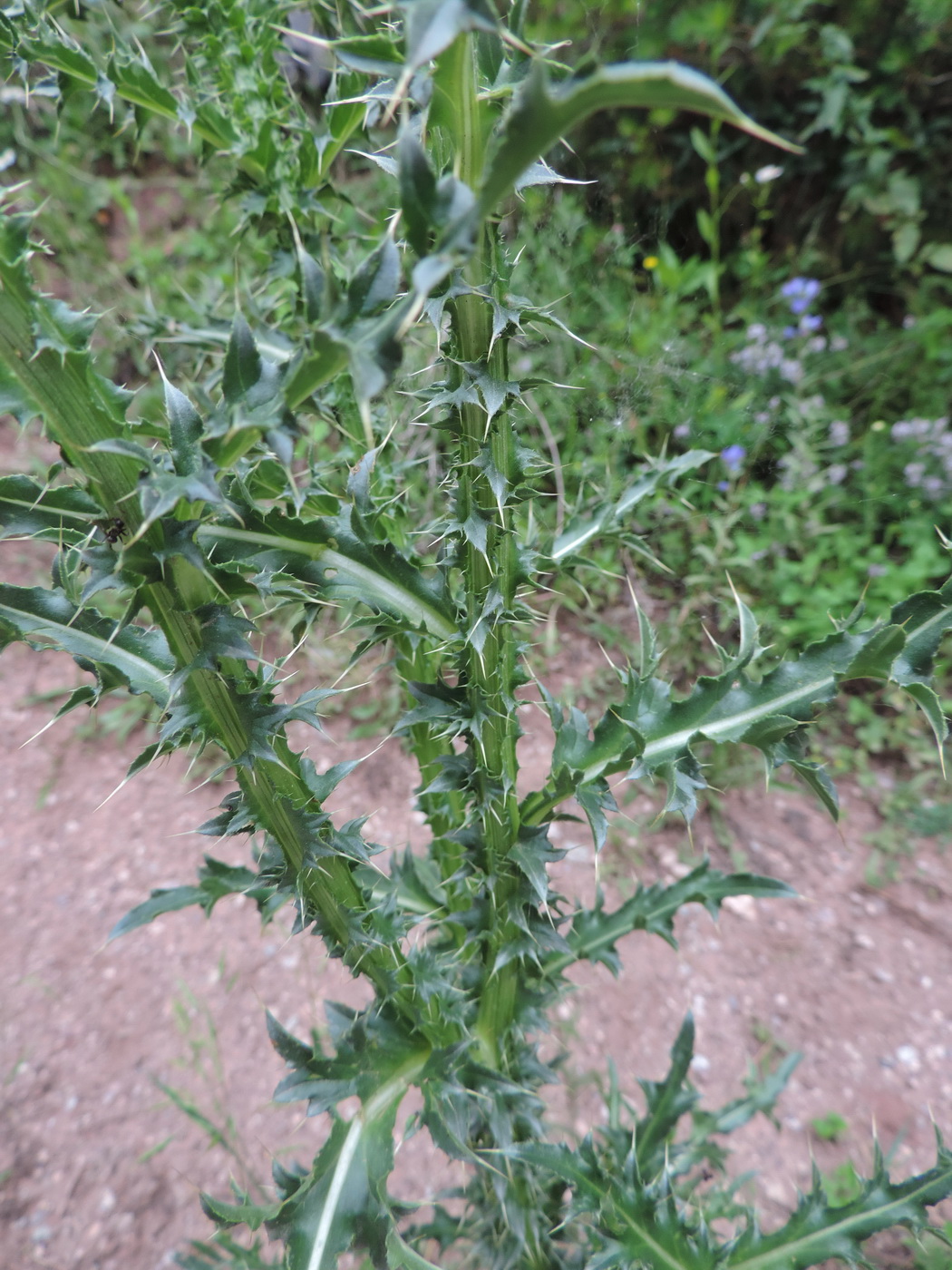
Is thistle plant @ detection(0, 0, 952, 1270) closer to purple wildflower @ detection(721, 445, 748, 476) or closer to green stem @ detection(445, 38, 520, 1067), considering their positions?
green stem @ detection(445, 38, 520, 1067)

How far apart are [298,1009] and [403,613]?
179 centimetres

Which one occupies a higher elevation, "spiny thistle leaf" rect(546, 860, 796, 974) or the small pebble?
"spiny thistle leaf" rect(546, 860, 796, 974)

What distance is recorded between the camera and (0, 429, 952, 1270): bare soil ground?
1881 mm

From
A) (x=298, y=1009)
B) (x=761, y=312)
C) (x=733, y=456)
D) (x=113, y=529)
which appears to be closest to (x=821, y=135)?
(x=761, y=312)

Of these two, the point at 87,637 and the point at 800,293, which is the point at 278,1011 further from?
the point at 800,293

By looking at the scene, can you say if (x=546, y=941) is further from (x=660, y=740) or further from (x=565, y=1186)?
(x=565, y=1186)

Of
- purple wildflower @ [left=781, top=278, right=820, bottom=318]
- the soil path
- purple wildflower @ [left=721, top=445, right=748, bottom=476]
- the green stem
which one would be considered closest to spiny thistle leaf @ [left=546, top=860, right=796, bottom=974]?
the green stem

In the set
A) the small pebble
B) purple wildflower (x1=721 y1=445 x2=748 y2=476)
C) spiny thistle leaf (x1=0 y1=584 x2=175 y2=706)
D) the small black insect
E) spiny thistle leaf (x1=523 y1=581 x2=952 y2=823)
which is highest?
the small black insect

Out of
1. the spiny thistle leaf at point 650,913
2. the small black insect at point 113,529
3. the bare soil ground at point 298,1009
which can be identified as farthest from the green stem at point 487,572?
the bare soil ground at point 298,1009

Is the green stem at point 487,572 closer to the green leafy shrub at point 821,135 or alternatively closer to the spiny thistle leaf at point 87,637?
the spiny thistle leaf at point 87,637

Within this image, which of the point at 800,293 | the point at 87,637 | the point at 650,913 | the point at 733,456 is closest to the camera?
the point at 87,637

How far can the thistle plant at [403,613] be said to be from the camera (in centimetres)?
60

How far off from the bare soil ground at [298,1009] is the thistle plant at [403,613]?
63 cm

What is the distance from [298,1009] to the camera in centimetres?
224
